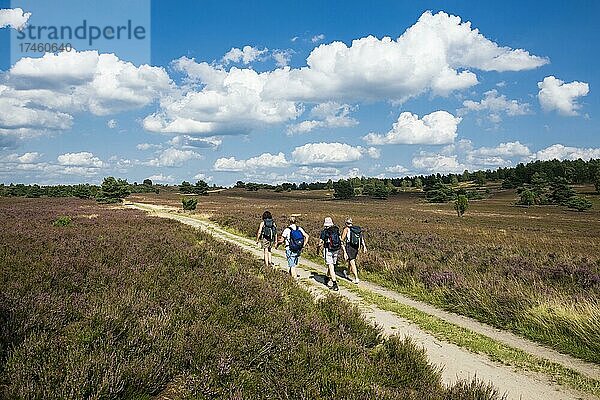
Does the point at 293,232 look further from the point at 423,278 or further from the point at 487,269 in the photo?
the point at 487,269

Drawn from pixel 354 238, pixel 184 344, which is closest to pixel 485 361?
pixel 184 344

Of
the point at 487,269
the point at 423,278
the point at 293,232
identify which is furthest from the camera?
the point at 487,269

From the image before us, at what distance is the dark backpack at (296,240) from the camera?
12.4 meters

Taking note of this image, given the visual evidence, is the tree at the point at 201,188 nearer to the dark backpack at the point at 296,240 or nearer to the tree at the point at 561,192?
the tree at the point at 561,192

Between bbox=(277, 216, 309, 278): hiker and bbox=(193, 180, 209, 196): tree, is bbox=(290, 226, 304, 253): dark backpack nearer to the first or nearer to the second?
bbox=(277, 216, 309, 278): hiker

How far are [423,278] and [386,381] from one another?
7.14m

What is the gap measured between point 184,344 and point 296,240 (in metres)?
7.39

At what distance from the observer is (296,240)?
12.5 metres

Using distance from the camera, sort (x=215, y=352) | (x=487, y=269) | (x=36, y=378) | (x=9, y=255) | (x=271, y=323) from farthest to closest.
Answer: (x=487, y=269)
(x=9, y=255)
(x=271, y=323)
(x=215, y=352)
(x=36, y=378)

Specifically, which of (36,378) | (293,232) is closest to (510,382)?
(36,378)

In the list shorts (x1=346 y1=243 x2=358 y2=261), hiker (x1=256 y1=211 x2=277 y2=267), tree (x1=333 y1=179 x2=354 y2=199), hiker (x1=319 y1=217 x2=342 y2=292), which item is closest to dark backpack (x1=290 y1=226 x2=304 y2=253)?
hiker (x1=319 y1=217 x2=342 y2=292)

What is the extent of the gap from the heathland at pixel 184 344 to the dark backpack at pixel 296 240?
3.66 metres

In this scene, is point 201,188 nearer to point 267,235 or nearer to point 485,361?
point 267,235

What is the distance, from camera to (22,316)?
550 centimetres
